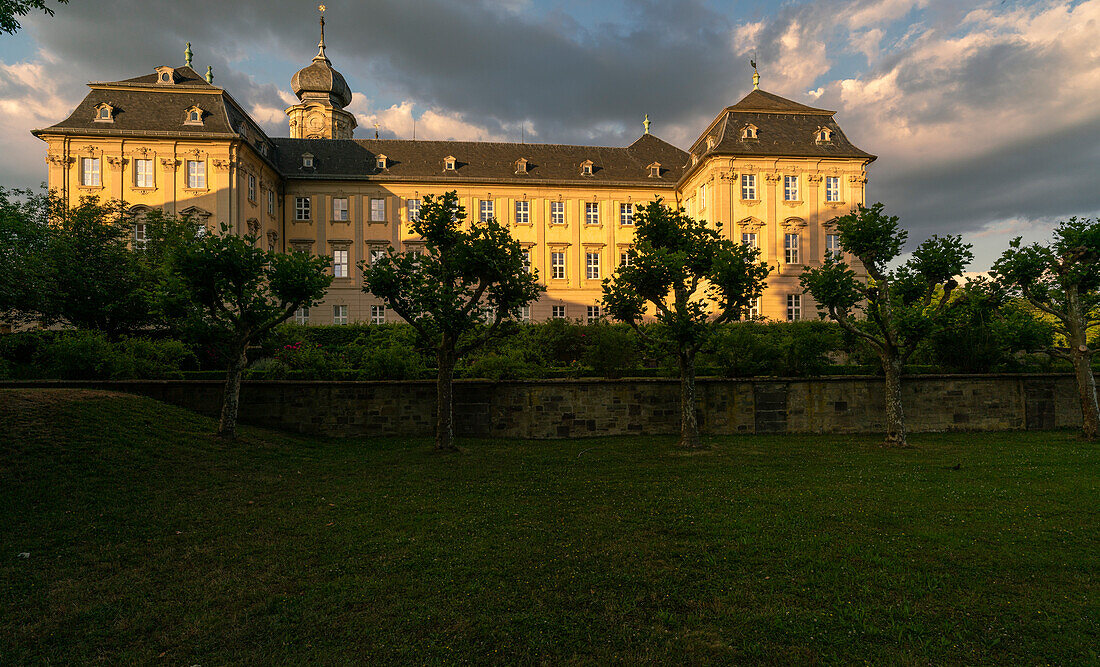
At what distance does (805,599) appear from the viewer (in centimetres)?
495

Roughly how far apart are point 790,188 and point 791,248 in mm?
4813

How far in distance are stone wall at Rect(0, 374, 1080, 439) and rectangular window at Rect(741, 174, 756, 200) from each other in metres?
24.7

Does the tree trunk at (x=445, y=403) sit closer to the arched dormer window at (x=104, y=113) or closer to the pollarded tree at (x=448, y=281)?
the pollarded tree at (x=448, y=281)

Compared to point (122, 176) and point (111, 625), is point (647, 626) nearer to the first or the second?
point (111, 625)

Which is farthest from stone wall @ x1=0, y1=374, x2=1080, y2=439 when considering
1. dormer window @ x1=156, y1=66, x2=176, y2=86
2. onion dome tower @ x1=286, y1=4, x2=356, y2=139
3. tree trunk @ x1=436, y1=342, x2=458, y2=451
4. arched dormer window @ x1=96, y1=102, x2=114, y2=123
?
onion dome tower @ x1=286, y1=4, x2=356, y2=139

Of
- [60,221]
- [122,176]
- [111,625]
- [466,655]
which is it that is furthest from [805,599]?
[122,176]

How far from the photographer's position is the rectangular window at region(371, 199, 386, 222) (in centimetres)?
4262

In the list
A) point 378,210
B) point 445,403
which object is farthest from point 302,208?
point 445,403

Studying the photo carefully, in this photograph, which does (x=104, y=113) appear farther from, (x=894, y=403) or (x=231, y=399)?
(x=894, y=403)

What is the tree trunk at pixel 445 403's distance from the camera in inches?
538

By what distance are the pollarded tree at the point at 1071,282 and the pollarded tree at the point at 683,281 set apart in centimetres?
881

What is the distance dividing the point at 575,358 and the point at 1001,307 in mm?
15224

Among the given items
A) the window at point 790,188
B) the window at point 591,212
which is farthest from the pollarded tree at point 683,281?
the window at point 591,212

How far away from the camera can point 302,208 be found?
42438 mm
